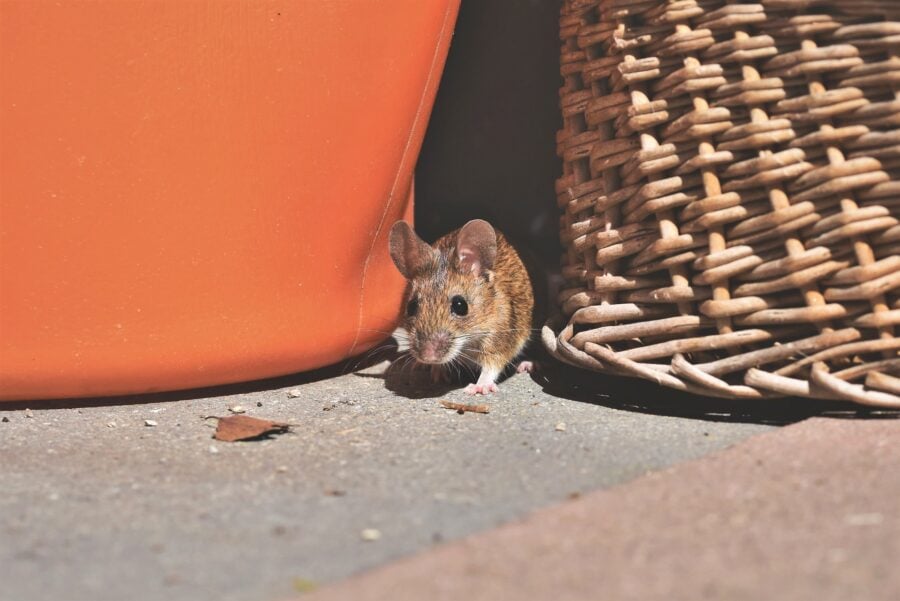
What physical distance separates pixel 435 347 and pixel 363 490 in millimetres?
1413

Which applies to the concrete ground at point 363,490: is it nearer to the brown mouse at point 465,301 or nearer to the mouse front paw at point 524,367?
the brown mouse at point 465,301

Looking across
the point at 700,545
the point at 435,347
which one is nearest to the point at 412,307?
the point at 435,347

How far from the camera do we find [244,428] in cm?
287

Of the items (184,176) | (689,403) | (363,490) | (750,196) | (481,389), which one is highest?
(184,176)

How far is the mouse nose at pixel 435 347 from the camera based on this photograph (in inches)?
143

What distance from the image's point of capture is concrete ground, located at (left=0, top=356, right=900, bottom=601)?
1782 millimetres

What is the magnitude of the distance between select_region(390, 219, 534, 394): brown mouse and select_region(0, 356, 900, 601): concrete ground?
37 centimetres

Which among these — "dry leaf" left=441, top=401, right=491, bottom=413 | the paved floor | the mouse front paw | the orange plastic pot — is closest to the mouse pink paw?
"dry leaf" left=441, top=401, right=491, bottom=413

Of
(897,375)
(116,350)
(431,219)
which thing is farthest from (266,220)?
(897,375)

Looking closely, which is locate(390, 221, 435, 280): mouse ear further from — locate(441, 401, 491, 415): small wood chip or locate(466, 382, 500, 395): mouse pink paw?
locate(441, 401, 491, 415): small wood chip

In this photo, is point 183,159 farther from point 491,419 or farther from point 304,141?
point 491,419

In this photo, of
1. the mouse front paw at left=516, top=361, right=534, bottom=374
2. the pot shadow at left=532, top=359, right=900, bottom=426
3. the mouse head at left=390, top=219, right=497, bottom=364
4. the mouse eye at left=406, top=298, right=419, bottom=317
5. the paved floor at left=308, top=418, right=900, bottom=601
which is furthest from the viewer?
the mouse front paw at left=516, top=361, right=534, bottom=374

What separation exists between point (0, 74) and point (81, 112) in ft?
0.76

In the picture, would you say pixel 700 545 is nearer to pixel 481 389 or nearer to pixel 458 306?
pixel 481 389
